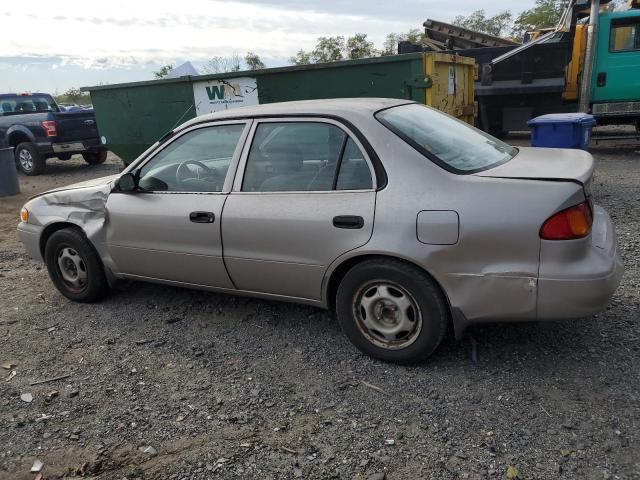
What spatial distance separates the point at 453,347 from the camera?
344cm

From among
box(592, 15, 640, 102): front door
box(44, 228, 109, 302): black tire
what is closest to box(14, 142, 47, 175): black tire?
box(44, 228, 109, 302): black tire

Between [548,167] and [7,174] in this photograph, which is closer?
[548,167]

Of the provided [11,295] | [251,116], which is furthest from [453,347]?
[11,295]

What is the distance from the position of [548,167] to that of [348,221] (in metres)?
1.19

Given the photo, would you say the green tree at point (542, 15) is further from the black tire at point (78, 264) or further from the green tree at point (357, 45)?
the black tire at point (78, 264)

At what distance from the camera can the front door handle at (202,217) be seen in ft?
11.9

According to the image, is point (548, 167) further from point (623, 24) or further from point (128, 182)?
point (623, 24)

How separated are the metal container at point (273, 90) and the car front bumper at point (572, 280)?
4065 mm

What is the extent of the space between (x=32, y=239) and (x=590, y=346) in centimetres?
442

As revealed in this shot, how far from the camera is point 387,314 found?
322 cm

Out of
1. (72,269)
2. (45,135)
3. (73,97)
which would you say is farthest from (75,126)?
(73,97)

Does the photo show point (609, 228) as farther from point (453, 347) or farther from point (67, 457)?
point (67, 457)

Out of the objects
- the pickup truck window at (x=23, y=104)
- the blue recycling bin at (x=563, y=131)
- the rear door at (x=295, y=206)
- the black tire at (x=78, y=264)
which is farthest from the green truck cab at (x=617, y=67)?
the pickup truck window at (x=23, y=104)

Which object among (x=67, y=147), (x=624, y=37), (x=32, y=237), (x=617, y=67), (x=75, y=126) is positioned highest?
(x=624, y=37)
